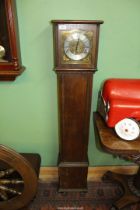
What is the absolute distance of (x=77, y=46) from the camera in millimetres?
1044

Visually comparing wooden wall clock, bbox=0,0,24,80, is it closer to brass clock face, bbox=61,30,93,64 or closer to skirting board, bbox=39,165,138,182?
brass clock face, bbox=61,30,93,64

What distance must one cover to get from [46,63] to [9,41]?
28cm

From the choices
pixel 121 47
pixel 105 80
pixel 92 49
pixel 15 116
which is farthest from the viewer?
pixel 15 116

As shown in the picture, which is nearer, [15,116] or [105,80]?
[105,80]

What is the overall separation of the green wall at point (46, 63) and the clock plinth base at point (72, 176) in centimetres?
21

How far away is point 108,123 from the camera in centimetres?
112

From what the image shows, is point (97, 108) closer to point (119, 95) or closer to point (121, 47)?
point (119, 95)

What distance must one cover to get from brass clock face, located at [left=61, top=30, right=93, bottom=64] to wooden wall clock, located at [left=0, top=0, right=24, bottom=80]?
28 cm

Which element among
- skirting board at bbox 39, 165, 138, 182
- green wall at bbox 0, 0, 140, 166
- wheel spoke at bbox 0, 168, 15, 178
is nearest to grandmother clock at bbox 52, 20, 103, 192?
green wall at bbox 0, 0, 140, 166

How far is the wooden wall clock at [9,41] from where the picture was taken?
0.97 metres

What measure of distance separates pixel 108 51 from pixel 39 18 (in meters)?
0.49

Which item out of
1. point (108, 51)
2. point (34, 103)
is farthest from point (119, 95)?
point (34, 103)

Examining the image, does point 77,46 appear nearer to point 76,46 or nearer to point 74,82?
point 76,46

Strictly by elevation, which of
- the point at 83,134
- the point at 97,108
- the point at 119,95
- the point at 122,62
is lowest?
the point at 83,134
